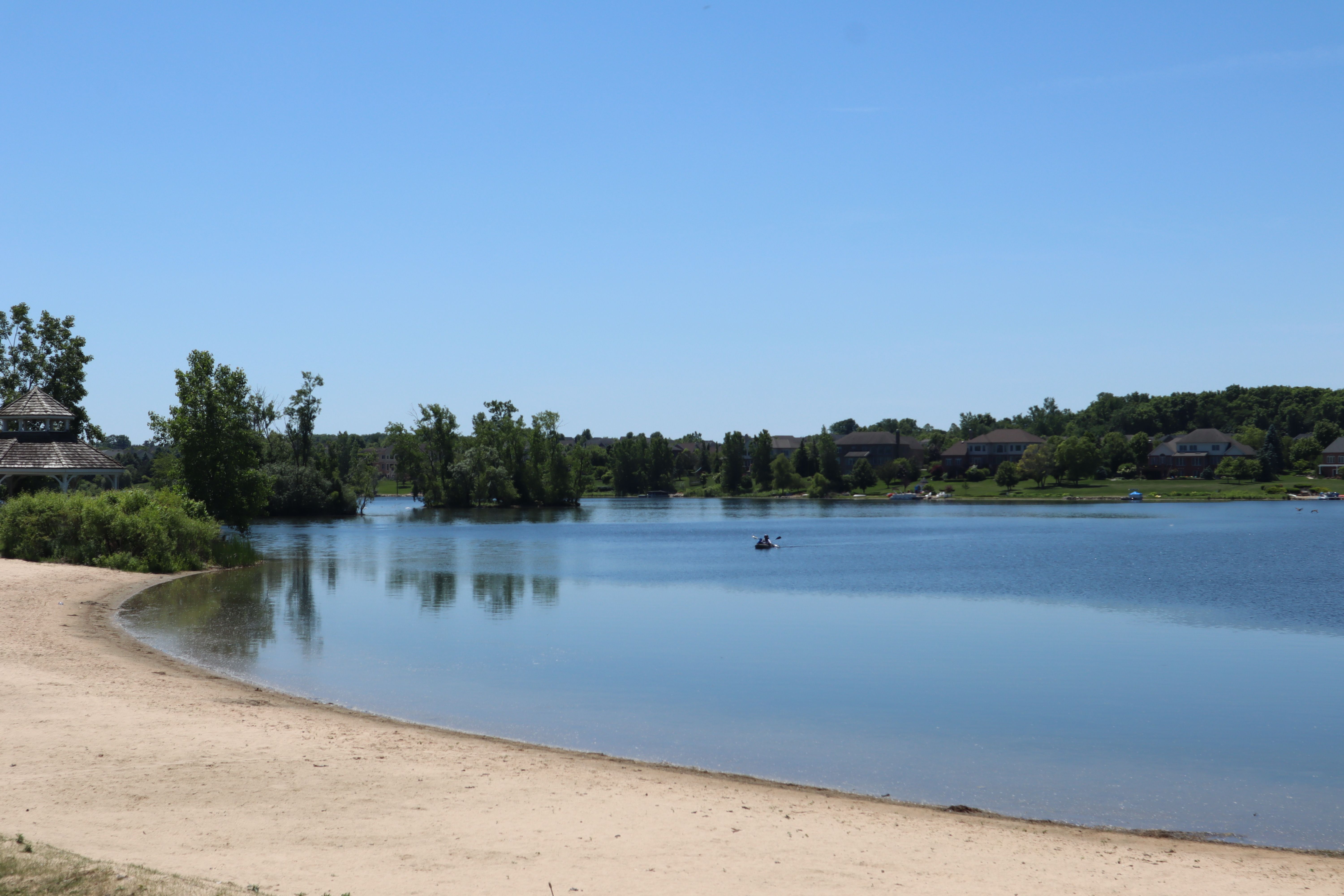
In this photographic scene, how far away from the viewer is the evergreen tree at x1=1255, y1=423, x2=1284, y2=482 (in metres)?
157

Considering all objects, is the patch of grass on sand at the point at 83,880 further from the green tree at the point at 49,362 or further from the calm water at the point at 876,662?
the green tree at the point at 49,362

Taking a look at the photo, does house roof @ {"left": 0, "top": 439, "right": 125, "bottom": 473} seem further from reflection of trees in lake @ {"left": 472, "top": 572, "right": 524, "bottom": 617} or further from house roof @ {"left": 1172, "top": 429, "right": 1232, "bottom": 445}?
house roof @ {"left": 1172, "top": 429, "right": 1232, "bottom": 445}

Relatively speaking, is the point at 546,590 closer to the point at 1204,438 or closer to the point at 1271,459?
the point at 1271,459

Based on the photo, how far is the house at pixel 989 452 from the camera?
183m

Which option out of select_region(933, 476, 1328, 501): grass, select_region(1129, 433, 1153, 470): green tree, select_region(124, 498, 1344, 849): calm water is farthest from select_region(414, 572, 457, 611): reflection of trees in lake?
select_region(1129, 433, 1153, 470): green tree

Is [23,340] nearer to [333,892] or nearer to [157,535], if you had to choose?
[157,535]

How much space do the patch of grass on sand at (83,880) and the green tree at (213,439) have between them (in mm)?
45090

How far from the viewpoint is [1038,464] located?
158500mm

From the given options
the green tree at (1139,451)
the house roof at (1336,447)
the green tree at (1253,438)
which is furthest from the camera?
the green tree at (1253,438)

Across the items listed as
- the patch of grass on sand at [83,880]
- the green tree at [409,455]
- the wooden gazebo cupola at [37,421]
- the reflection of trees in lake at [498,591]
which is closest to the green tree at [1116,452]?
the green tree at [409,455]

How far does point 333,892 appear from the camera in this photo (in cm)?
848

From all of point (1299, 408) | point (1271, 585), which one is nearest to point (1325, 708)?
point (1271, 585)

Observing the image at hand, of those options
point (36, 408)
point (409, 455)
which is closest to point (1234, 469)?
point (409, 455)

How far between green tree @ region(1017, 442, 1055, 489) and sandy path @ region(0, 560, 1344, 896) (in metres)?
155
